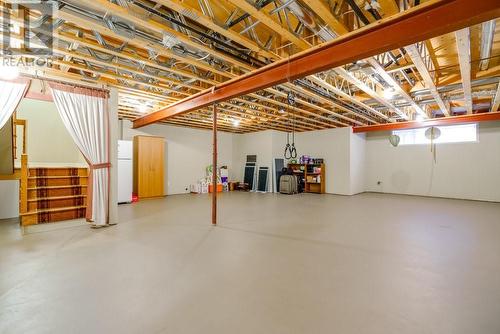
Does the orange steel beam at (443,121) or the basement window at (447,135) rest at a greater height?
the orange steel beam at (443,121)

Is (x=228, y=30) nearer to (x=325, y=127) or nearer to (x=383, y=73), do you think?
(x=383, y=73)

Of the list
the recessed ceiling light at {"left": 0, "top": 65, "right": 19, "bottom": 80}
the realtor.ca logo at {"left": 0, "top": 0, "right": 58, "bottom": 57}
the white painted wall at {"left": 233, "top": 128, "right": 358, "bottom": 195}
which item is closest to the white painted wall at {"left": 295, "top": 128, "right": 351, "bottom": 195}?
the white painted wall at {"left": 233, "top": 128, "right": 358, "bottom": 195}

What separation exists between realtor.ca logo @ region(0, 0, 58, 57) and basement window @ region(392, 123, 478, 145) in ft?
32.5

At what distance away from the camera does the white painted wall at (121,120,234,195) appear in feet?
27.7

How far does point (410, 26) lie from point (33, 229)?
19.8ft

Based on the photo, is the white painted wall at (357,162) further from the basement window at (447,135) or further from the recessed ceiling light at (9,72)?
the recessed ceiling light at (9,72)

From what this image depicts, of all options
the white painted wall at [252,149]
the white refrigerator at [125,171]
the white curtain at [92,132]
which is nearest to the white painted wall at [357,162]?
the white painted wall at [252,149]

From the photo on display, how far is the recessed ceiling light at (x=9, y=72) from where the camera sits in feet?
11.1

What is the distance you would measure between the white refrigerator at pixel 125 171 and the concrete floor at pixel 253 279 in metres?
2.44

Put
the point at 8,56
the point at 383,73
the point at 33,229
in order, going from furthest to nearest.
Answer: the point at 33,229
the point at 383,73
the point at 8,56

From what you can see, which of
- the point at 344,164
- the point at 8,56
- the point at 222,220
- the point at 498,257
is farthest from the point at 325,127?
the point at 8,56

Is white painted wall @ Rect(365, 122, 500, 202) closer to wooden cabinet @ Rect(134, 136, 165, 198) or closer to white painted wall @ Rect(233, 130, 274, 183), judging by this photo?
white painted wall @ Rect(233, 130, 274, 183)

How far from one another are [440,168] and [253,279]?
844cm

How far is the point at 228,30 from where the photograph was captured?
253 cm
